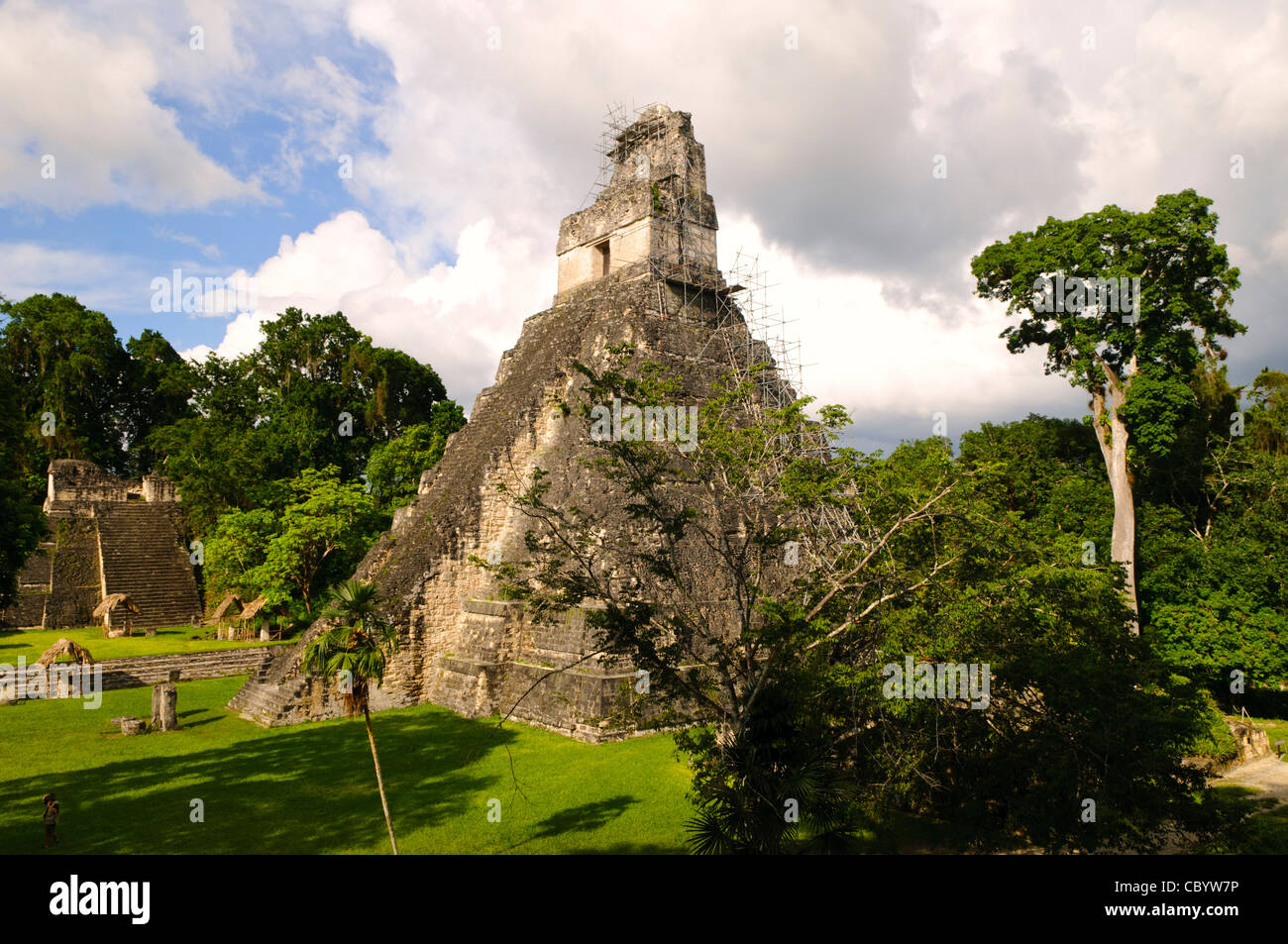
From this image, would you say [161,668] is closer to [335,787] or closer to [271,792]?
[271,792]

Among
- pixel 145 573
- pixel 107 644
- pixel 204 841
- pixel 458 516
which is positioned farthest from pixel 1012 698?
pixel 145 573

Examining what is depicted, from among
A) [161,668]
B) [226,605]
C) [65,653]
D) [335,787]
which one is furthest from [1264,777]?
[226,605]

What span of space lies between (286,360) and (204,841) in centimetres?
2771

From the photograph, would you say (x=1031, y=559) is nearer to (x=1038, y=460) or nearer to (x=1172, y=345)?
(x=1172, y=345)

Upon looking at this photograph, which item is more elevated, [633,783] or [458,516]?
[458,516]

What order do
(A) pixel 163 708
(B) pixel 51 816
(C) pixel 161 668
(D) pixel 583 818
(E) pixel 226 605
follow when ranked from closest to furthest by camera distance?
(B) pixel 51 816
(D) pixel 583 818
(A) pixel 163 708
(C) pixel 161 668
(E) pixel 226 605

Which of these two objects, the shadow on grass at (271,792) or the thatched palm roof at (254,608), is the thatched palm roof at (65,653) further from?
the thatched palm roof at (254,608)

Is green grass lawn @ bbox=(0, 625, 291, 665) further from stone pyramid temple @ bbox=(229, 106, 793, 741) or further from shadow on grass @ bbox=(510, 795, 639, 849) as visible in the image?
shadow on grass @ bbox=(510, 795, 639, 849)

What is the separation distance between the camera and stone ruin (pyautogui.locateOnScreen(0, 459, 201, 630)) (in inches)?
1086

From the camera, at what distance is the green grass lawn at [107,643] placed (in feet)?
71.9

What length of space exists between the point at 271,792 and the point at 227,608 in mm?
19839

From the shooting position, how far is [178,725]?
15500mm

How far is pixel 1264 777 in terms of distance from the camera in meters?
13.3

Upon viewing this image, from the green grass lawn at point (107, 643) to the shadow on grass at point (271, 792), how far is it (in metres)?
9.58
